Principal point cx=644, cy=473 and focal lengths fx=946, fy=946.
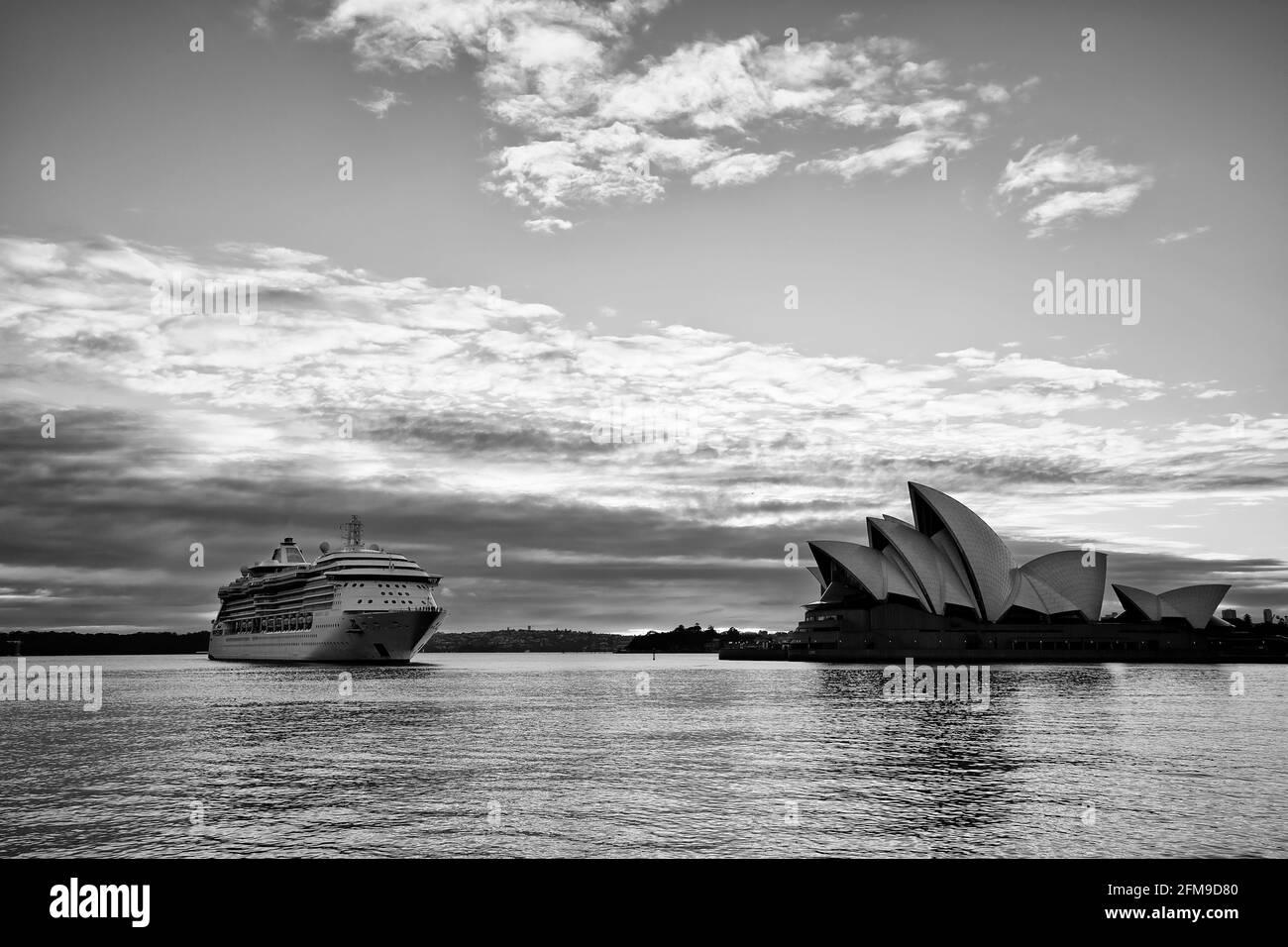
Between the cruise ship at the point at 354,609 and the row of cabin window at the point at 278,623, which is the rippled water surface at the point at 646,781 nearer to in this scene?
the cruise ship at the point at 354,609

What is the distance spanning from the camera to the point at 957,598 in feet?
358

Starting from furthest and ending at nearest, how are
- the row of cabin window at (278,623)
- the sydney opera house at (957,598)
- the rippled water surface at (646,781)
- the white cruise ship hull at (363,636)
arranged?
the sydney opera house at (957,598) < the row of cabin window at (278,623) < the white cruise ship hull at (363,636) < the rippled water surface at (646,781)

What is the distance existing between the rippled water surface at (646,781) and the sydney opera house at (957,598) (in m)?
57.3

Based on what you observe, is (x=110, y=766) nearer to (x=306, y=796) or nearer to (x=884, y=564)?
(x=306, y=796)

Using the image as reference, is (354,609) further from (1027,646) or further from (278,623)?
(1027,646)

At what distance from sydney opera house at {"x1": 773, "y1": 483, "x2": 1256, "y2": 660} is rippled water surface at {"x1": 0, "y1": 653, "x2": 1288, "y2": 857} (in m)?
57.3

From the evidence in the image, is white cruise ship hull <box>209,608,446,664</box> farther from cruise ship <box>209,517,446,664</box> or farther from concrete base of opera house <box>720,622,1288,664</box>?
concrete base of opera house <box>720,622,1288,664</box>

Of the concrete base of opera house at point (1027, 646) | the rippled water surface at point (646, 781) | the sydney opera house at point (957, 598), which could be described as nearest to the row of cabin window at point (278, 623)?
the rippled water surface at point (646, 781)

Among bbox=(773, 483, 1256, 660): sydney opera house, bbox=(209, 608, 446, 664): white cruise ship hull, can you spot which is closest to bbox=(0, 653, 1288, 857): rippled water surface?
bbox=(209, 608, 446, 664): white cruise ship hull

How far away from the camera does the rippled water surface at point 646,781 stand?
18344mm

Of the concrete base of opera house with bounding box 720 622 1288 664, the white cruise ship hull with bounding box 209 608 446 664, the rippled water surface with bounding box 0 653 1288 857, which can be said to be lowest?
the concrete base of opera house with bounding box 720 622 1288 664

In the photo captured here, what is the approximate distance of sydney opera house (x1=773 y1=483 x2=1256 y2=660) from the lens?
107812 mm

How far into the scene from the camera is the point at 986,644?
361ft
